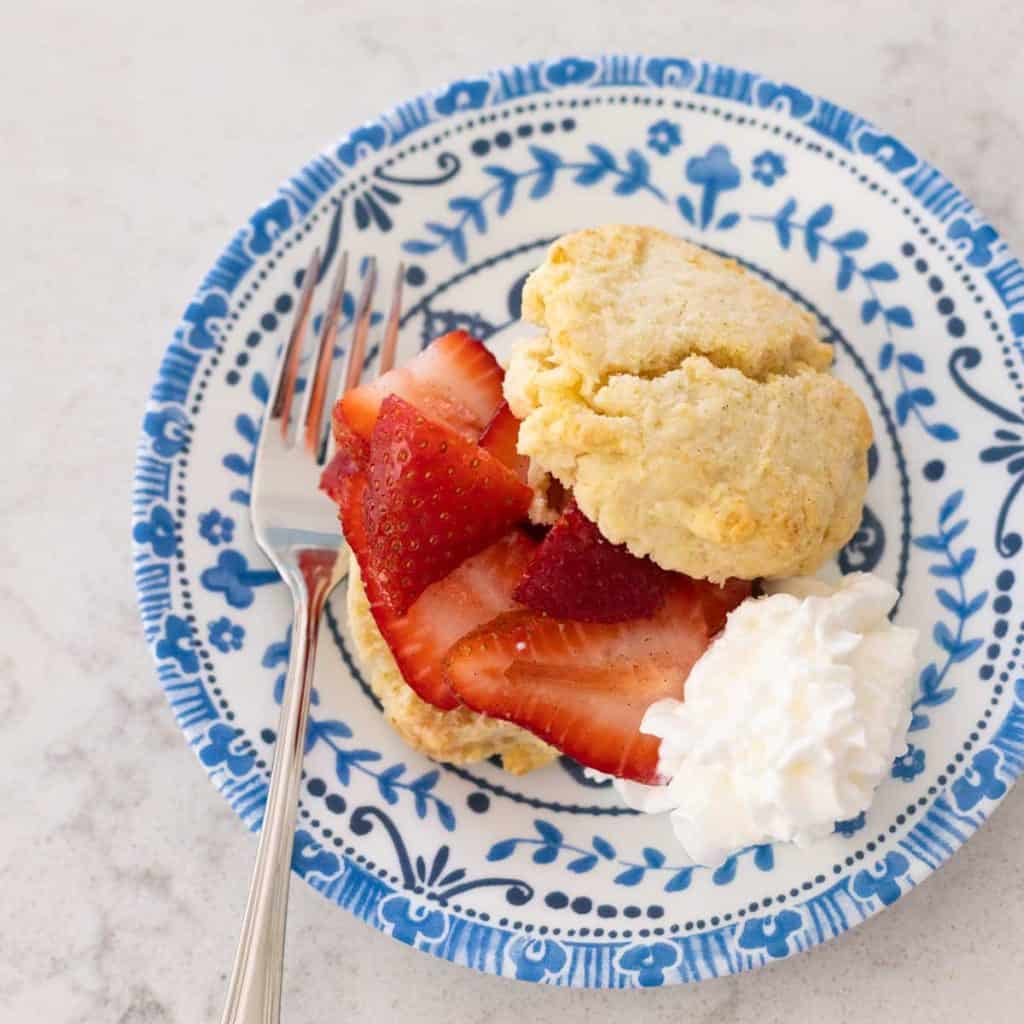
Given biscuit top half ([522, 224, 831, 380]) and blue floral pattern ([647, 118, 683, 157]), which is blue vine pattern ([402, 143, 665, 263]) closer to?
blue floral pattern ([647, 118, 683, 157])

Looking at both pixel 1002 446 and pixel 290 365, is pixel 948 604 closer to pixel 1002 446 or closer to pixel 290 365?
pixel 1002 446

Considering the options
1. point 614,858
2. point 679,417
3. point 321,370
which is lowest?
point 614,858

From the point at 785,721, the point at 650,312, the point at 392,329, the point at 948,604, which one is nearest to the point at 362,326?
the point at 392,329

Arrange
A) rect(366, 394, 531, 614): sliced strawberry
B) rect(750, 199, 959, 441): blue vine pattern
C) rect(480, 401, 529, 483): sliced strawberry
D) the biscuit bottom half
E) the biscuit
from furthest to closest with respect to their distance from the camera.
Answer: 1. rect(750, 199, 959, 441): blue vine pattern
2. the biscuit bottom half
3. rect(480, 401, 529, 483): sliced strawberry
4. rect(366, 394, 531, 614): sliced strawberry
5. the biscuit

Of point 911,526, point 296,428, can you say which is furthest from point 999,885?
point 296,428

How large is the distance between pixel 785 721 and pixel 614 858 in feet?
1.57

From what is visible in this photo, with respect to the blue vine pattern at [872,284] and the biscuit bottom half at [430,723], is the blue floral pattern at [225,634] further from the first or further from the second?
the blue vine pattern at [872,284]

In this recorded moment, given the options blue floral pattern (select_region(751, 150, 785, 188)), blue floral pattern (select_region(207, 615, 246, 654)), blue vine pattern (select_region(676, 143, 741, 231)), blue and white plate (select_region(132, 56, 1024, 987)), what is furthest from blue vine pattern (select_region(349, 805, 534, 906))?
blue floral pattern (select_region(751, 150, 785, 188))

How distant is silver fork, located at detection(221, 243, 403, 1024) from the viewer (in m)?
2.02

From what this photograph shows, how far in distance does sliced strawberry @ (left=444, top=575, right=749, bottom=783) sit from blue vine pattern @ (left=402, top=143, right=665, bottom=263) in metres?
0.80

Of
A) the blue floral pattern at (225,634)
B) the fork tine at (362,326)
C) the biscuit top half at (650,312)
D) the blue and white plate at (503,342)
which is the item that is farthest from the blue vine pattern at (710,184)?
the blue floral pattern at (225,634)

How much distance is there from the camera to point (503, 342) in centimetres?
234

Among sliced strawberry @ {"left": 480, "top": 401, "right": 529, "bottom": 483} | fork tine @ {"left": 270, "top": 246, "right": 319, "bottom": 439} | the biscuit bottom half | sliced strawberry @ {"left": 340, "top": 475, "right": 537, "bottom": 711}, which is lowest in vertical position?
the biscuit bottom half

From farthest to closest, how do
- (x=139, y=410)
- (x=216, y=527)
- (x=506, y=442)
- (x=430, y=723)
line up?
1. (x=139, y=410)
2. (x=216, y=527)
3. (x=430, y=723)
4. (x=506, y=442)
